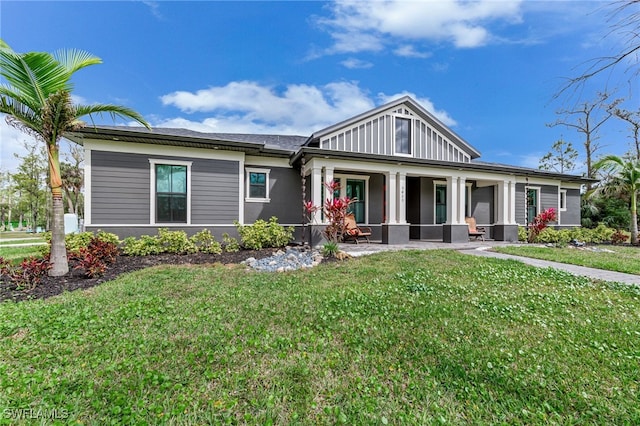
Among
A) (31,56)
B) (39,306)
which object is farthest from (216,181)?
(39,306)

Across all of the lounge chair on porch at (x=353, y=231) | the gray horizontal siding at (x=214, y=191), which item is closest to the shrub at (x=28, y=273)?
the gray horizontal siding at (x=214, y=191)

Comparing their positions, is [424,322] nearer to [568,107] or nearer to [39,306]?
[568,107]

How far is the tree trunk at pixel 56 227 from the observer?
212 inches

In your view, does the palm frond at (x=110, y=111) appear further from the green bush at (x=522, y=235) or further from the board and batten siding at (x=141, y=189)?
the green bush at (x=522, y=235)

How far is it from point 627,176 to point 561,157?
16990mm

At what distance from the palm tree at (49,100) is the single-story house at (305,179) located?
244 centimetres

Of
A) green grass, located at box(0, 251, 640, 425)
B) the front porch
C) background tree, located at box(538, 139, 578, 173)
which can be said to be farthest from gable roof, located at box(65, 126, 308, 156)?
background tree, located at box(538, 139, 578, 173)

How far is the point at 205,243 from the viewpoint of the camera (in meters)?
8.61

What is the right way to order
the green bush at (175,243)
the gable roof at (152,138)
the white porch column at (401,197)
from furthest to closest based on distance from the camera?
the white porch column at (401,197) < the green bush at (175,243) < the gable roof at (152,138)

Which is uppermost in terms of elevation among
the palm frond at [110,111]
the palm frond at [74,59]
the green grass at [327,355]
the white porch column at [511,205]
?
the palm frond at [74,59]

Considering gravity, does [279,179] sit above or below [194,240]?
above

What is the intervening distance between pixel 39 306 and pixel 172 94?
44.0 ft

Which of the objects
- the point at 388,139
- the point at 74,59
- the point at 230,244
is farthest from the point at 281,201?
the point at 74,59

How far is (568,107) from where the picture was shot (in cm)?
337
